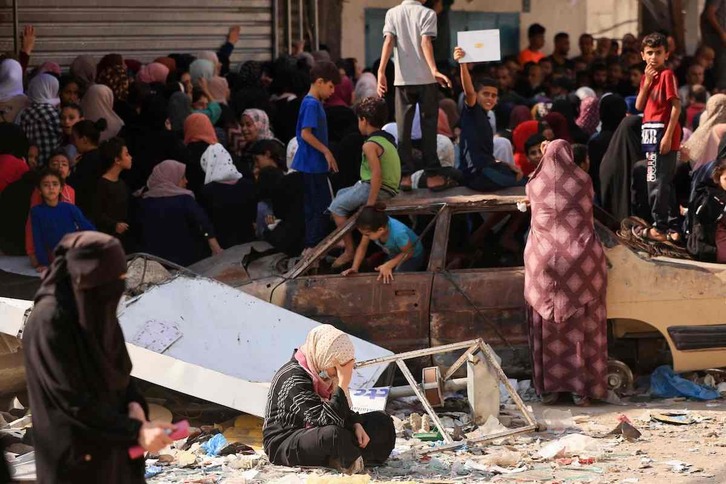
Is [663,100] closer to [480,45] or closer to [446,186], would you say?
[480,45]

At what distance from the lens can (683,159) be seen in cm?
1080

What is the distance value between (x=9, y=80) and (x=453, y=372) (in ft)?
18.1

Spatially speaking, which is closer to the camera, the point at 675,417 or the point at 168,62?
the point at 675,417

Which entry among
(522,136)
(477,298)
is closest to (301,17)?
(522,136)

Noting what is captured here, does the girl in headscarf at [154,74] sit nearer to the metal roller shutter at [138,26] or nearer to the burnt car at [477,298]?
the metal roller shutter at [138,26]

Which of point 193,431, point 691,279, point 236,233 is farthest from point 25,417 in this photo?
point 691,279

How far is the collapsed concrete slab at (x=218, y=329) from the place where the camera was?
8914 millimetres

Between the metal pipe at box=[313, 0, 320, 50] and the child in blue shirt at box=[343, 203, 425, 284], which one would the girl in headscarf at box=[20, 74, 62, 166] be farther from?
the metal pipe at box=[313, 0, 320, 50]

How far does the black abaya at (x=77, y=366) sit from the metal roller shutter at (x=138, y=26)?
32.4ft

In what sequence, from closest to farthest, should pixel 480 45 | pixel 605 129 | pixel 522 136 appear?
pixel 480 45 → pixel 605 129 → pixel 522 136

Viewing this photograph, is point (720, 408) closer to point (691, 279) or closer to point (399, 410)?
point (691, 279)

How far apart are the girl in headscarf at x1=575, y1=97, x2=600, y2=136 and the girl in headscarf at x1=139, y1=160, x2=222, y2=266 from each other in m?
4.31

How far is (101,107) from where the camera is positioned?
1226 centimetres

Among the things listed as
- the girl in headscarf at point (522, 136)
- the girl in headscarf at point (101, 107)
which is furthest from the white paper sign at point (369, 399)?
the girl in headscarf at point (101, 107)
